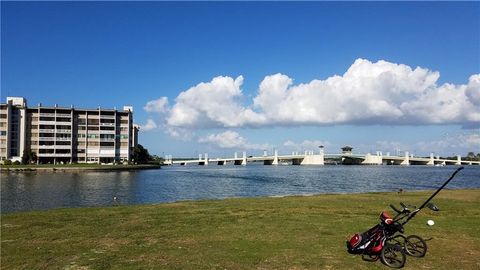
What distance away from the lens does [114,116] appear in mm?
181875

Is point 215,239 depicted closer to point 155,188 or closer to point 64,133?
point 155,188

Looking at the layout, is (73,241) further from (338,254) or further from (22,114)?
(22,114)

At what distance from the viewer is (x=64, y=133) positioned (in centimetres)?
17225

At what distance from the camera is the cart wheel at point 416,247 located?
516 inches

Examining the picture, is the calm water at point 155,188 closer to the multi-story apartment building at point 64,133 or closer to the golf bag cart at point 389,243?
the golf bag cart at point 389,243

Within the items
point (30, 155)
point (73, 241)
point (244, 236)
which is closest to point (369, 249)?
point (244, 236)

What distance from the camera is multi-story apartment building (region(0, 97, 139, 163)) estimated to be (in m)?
166

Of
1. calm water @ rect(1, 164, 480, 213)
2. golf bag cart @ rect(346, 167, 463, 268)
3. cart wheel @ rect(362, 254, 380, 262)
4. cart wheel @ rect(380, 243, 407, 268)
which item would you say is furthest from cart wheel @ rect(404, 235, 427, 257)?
calm water @ rect(1, 164, 480, 213)

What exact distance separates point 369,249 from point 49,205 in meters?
38.3

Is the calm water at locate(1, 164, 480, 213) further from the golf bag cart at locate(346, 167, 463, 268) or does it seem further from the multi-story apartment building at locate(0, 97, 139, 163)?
the multi-story apartment building at locate(0, 97, 139, 163)

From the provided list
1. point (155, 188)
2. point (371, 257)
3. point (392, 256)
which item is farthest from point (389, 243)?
point (155, 188)

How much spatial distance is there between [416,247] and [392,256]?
1.44 meters

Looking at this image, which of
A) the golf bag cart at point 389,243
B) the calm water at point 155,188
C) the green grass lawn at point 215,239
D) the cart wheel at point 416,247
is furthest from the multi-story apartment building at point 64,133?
the cart wheel at point 416,247

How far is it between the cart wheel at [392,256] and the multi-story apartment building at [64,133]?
17191 centimetres
